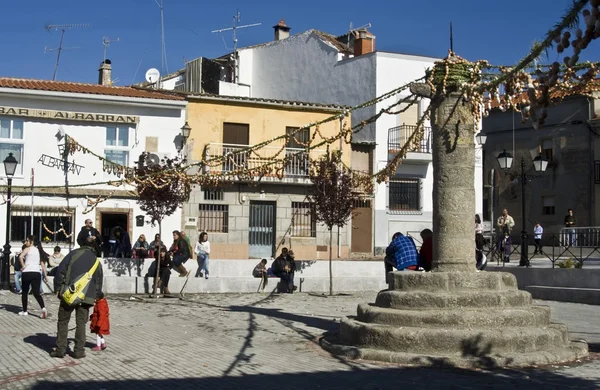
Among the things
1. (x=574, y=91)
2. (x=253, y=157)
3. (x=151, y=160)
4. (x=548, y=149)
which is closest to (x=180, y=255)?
(x=151, y=160)

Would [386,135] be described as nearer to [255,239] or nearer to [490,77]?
[255,239]

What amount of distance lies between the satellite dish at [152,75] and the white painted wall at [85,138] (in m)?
7.32

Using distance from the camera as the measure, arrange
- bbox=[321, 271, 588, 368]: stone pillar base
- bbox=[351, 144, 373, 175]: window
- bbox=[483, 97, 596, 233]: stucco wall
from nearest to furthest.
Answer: bbox=[321, 271, 588, 368]: stone pillar base < bbox=[351, 144, 373, 175]: window < bbox=[483, 97, 596, 233]: stucco wall

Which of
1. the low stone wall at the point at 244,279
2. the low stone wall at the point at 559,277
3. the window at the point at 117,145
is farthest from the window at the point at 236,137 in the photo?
the low stone wall at the point at 559,277

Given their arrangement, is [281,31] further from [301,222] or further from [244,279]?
[244,279]

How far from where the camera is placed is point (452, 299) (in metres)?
10.2

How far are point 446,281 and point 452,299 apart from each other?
1.22ft

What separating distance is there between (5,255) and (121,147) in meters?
Answer: 9.82

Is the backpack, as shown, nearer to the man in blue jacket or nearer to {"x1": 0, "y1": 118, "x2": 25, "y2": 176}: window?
the man in blue jacket

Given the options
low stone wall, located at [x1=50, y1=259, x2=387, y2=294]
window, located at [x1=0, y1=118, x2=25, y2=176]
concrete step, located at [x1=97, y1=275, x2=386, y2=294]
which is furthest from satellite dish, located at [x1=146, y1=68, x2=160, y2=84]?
concrete step, located at [x1=97, y1=275, x2=386, y2=294]

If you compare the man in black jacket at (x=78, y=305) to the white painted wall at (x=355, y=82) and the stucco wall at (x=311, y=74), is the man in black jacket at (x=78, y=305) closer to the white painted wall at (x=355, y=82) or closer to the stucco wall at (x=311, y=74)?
the white painted wall at (x=355, y=82)

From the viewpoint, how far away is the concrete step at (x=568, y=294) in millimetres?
17531

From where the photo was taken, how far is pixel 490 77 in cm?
1105

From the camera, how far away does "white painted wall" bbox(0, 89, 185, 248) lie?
2686cm
